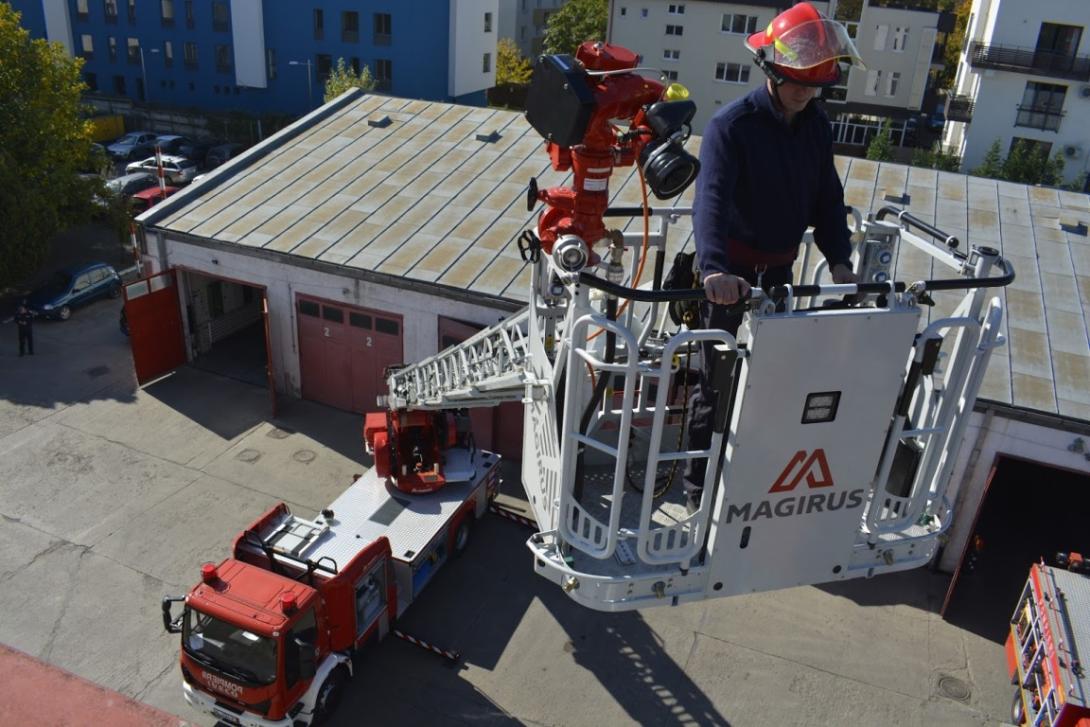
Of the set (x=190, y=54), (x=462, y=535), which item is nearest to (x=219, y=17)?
(x=190, y=54)

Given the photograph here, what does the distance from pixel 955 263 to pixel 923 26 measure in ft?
152

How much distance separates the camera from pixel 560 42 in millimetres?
→ 55781

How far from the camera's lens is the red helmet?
561 cm

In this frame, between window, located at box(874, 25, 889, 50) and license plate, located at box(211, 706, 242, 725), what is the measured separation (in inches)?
1918

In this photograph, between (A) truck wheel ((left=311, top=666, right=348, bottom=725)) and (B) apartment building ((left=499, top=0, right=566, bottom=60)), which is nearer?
(A) truck wheel ((left=311, top=666, right=348, bottom=725))

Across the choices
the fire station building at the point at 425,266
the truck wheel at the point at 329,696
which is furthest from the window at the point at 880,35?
the truck wheel at the point at 329,696

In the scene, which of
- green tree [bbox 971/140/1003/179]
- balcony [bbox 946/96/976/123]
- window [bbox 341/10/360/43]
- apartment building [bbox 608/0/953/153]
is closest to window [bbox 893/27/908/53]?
apartment building [bbox 608/0/953/153]

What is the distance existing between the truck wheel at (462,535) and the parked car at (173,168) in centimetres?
2850

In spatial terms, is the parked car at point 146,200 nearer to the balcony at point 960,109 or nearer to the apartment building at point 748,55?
the apartment building at point 748,55

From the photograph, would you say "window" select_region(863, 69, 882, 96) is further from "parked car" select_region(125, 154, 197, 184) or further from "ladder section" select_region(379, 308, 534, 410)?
"ladder section" select_region(379, 308, 534, 410)

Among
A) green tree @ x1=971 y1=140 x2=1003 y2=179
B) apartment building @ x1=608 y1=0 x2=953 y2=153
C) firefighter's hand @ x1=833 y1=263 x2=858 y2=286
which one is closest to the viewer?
firefighter's hand @ x1=833 y1=263 x2=858 y2=286

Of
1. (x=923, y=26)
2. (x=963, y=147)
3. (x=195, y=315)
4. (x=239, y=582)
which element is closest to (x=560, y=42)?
(x=923, y=26)

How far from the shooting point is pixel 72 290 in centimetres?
2325

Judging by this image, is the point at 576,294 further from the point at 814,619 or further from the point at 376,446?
the point at 814,619
